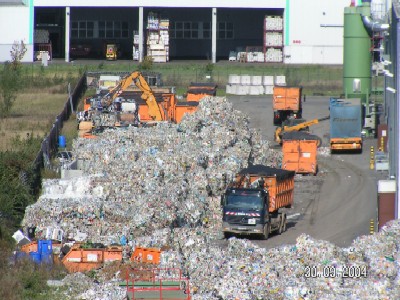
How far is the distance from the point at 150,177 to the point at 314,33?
57.4 m

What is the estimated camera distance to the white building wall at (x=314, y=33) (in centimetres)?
9525

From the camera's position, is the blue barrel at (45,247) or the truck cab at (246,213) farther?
the truck cab at (246,213)

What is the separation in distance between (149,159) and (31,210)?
697cm

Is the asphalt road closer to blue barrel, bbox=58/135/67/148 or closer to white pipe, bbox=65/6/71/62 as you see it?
blue barrel, bbox=58/135/67/148

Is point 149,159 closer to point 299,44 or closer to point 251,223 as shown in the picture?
point 251,223

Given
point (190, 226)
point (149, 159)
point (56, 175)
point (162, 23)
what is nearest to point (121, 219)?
point (190, 226)

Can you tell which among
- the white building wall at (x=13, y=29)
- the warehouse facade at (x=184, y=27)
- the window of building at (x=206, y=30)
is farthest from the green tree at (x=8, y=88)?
the window of building at (x=206, y=30)

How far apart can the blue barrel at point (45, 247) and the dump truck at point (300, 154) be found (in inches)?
713

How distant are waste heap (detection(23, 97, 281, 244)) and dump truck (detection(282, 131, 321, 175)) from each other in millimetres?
1024

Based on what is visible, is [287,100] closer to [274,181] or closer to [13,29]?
[274,181]

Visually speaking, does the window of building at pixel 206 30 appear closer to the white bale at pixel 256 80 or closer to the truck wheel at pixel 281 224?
the white bale at pixel 256 80

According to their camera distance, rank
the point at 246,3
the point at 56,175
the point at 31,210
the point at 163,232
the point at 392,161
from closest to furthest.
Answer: the point at 163,232 < the point at 31,210 < the point at 392,161 < the point at 56,175 < the point at 246,3

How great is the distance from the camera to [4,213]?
38.1 metres

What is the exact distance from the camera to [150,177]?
41.0m
